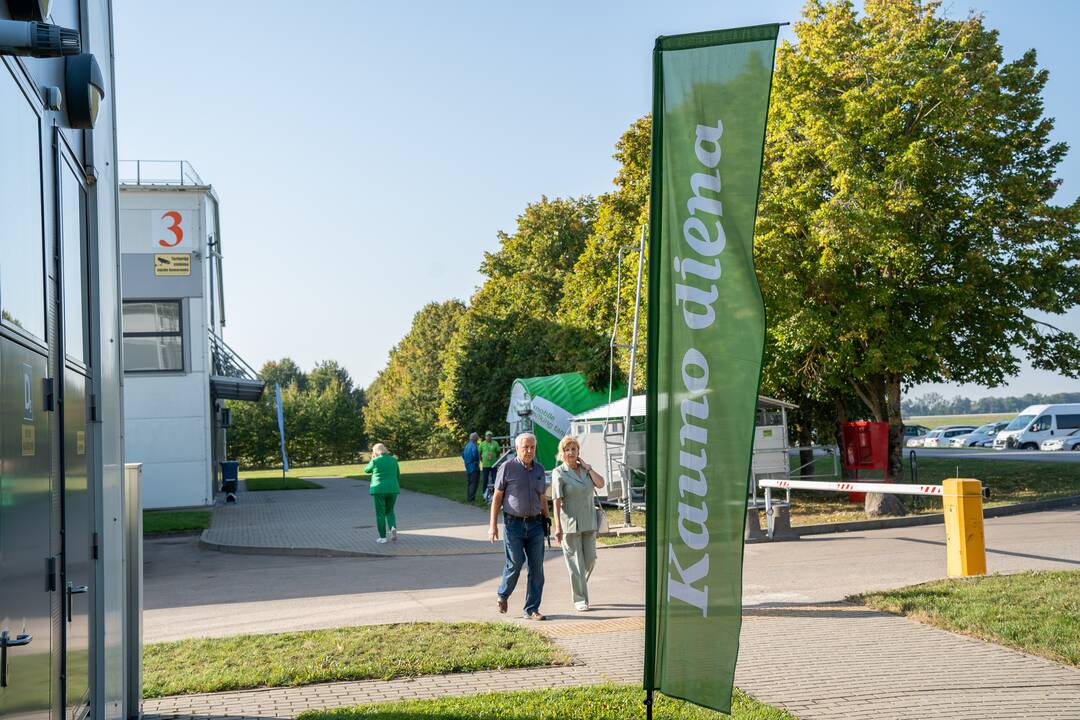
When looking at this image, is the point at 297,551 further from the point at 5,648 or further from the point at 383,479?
the point at 5,648

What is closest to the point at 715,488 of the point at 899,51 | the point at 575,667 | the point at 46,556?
the point at 46,556

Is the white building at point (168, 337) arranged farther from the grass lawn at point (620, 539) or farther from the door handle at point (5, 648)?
the door handle at point (5, 648)

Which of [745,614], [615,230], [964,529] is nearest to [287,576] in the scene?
[745,614]

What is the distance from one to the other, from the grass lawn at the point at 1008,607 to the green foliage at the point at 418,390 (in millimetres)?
61879

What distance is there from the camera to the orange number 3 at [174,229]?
28562 millimetres

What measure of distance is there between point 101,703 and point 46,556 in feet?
5.89

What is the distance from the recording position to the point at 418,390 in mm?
84312

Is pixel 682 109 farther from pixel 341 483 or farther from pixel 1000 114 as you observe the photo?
pixel 341 483

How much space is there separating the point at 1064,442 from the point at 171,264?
140 ft

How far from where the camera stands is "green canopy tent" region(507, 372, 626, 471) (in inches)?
1236

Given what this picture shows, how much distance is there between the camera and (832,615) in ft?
32.5

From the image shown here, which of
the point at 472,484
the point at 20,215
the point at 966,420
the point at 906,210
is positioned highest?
the point at 906,210

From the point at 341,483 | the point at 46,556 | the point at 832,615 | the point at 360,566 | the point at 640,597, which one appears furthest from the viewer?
the point at 341,483

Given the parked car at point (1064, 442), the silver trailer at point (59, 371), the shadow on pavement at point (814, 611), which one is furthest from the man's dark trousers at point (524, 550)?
the parked car at point (1064, 442)
